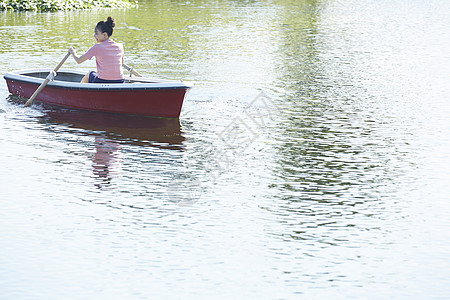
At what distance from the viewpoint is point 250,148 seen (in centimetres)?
1120

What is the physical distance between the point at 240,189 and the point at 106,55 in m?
4.70

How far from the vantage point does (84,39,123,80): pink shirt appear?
12797 mm

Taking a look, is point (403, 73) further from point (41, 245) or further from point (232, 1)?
point (232, 1)

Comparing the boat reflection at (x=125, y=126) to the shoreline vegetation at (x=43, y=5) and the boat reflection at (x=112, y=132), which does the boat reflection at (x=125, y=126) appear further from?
the shoreline vegetation at (x=43, y=5)

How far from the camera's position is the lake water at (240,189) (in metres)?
6.64

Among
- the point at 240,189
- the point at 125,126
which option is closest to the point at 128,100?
the point at 125,126

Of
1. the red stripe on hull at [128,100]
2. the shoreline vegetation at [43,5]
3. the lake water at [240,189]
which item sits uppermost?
the shoreline vegetation at [43,5]

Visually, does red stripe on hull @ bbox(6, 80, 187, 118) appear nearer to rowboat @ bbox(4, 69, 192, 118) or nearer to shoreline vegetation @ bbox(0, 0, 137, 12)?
rowboat @ bbox(4, 69, 192, 118)

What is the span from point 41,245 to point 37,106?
730 centimetres

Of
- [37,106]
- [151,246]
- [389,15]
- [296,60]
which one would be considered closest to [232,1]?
[389,15]

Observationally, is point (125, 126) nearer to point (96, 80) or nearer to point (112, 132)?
point (112, 132)

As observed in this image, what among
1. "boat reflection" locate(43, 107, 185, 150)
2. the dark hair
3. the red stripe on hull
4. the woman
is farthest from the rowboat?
the dark hair

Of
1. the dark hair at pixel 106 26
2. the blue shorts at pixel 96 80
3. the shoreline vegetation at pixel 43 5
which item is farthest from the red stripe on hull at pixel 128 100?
the shoreline vegetation at pixel 43 5

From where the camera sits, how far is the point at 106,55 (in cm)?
1279
